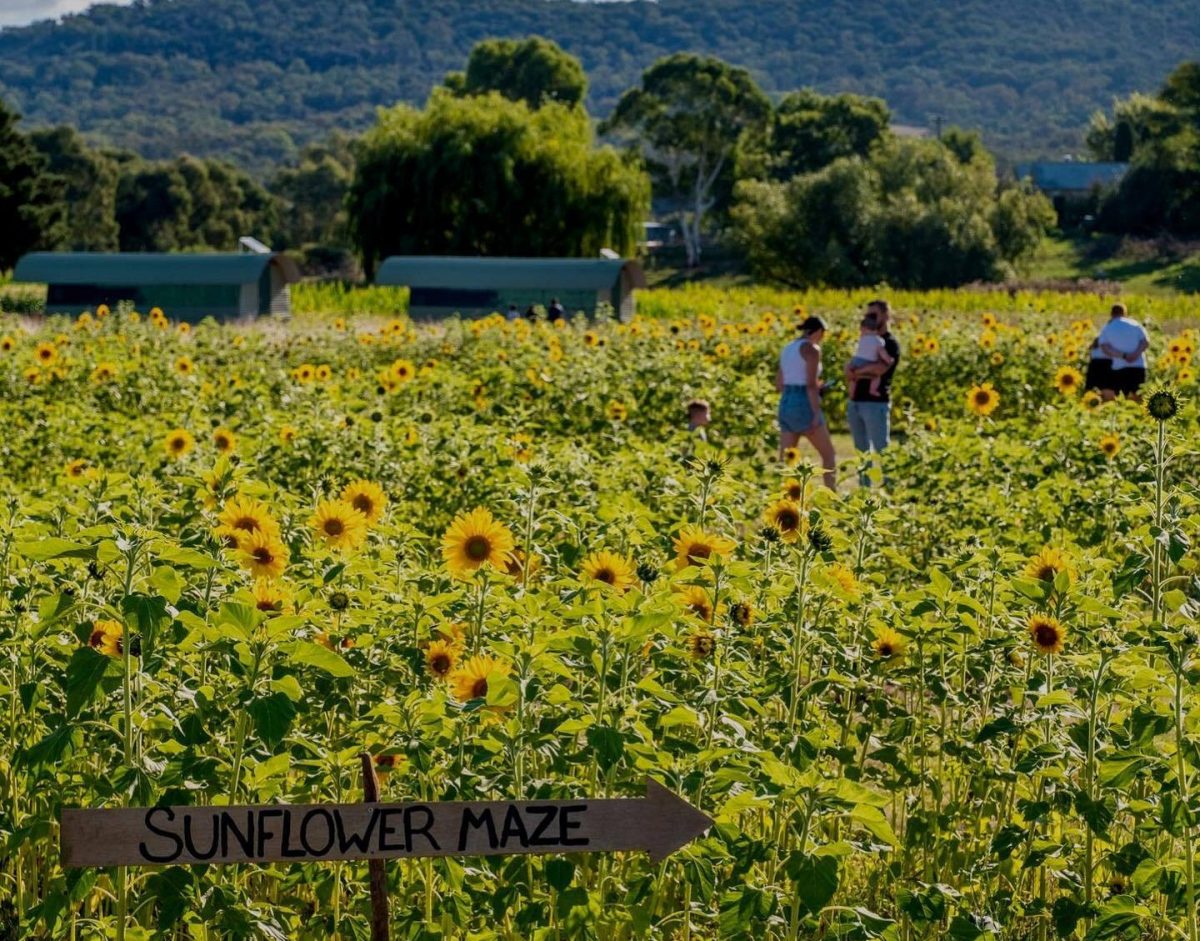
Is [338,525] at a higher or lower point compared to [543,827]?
higher

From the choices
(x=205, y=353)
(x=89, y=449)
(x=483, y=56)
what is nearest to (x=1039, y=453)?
(x=89, y=449)

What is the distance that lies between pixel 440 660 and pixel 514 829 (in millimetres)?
1140

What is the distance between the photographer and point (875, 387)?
10.9m

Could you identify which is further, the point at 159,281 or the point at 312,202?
the point at 312,202

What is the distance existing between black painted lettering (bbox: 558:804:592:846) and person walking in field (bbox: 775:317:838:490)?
26.2 feet

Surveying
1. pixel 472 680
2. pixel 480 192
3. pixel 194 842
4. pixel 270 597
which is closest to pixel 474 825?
pixel 194 842

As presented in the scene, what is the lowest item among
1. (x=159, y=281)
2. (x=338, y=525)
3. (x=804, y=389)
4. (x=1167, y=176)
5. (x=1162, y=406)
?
(x=159, y=281)

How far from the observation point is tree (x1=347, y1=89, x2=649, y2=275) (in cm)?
4212

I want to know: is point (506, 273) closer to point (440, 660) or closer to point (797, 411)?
point (797, 411)

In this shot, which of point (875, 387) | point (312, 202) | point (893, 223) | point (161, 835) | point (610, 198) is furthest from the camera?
point (312, 202)

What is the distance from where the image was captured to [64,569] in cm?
402

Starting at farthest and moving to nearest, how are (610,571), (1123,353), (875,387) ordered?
(1123,353) < (875,387) < (610,571)

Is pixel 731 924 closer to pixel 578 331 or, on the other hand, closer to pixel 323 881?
pixel 323 881

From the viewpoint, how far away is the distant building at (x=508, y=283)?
31.2 meters
